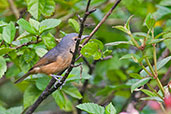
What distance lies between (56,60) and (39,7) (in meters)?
0.71

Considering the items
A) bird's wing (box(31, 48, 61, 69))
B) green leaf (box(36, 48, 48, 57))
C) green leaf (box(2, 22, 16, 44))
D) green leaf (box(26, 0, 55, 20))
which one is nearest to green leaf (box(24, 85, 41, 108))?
bird's wing (box(31, 48, 61, 69))

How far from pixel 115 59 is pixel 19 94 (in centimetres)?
237

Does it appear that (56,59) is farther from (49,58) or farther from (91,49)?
(91,49)

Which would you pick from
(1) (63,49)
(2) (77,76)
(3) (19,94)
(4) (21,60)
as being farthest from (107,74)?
(3) (19,94)

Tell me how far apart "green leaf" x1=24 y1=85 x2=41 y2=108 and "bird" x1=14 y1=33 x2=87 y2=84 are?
0.82 feet

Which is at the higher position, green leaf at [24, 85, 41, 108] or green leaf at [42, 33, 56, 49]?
green leaf at [42, 33, 56, 49]

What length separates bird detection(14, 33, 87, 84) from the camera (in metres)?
3.04

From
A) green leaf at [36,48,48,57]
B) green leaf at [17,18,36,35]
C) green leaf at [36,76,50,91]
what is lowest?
green leaf at [36,76,50,91]

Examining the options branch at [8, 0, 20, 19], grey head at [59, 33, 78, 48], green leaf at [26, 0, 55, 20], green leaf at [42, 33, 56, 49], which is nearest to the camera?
green leaf at [42, 33, 56, 49]

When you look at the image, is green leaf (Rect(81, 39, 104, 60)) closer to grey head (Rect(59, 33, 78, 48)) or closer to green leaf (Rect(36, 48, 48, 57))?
green leaf (Rect(36, 48, 48, 57))

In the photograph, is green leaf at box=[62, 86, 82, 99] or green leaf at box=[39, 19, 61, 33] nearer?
green leaf at box=[39, 19, 61, 33]

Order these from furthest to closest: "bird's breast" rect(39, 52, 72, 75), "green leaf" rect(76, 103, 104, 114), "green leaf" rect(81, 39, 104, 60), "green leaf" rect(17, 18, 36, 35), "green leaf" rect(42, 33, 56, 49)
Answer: "bird's breast" rect(39, 52, 72, 75) < "green leaf" rect(42, 33, 56, 49) < "green leaf" rect(17, 18, 36, 35) < "green leaf" rect(81, 39, 104, 60) < "green leaf" rect(76, 103, 104, 114)

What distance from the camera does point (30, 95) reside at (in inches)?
114

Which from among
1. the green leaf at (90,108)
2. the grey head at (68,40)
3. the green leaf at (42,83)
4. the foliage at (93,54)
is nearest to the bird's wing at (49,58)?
the grey head at (68,40)
